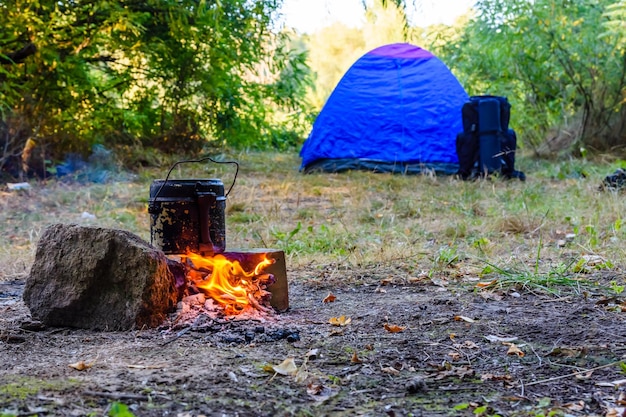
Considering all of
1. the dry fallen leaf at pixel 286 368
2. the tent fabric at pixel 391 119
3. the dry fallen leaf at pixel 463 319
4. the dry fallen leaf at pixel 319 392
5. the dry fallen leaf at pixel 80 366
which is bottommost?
the dry fallen leaf at pixel 463 319

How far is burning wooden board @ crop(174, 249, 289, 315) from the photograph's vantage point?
315 cm

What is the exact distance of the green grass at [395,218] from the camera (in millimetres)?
4434

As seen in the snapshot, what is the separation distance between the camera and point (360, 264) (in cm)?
445

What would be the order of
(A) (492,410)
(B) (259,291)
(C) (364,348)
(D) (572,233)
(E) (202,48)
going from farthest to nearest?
1. (E) (202,48)
2. (D) (572,233)
3. (B) (259,291)
4. (C) (364,348)
5. (A) (492,410)

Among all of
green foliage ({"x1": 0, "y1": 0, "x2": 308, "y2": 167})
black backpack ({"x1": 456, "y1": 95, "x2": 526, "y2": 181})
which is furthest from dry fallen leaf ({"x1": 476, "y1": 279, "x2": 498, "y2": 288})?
black backpack ({"x1": 456, "y1": 95, "x2": 526, "y2": 181})

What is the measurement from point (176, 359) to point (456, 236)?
10.7 feet

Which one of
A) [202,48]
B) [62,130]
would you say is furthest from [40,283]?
[202,48]

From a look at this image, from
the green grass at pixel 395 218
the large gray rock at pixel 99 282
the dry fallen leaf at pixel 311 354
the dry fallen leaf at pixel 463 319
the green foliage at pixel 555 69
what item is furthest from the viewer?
the green foliage at pixel 555 69

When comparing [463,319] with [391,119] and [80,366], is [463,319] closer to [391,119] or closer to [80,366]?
[80,366]

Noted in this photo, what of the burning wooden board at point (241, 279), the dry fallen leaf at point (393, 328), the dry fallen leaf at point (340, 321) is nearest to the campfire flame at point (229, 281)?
the burning wooden board at point (241, 279)

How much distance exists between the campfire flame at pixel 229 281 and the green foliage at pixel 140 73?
4.75 m

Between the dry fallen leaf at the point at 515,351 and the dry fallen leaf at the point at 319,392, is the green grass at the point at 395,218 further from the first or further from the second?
the dry fallen leaf at the point at 319,392

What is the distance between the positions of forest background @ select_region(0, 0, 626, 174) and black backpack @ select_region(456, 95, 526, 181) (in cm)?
170

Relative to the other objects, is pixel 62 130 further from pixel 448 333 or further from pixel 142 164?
pixel 448 333
